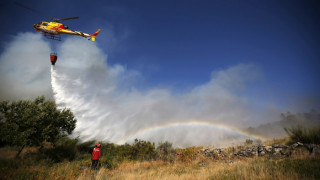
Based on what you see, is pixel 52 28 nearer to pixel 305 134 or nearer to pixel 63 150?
pixel 63 150

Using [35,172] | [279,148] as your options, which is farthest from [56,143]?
[279,148]

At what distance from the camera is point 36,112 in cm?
1992

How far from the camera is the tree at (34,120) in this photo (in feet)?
56.2

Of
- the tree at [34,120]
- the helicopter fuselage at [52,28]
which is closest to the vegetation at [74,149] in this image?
the tree at [34,120]

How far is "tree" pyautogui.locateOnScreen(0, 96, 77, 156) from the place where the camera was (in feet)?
56.2

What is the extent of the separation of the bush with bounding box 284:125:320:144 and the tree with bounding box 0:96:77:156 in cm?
3030

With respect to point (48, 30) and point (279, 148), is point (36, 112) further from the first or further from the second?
point (279, 148)

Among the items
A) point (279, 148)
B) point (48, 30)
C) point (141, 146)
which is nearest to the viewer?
point (279, 148)

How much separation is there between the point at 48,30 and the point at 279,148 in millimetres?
40956

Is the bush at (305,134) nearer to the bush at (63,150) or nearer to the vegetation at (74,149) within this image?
the vegetation at (74,149)

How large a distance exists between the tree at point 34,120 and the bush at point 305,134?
99.4 ft

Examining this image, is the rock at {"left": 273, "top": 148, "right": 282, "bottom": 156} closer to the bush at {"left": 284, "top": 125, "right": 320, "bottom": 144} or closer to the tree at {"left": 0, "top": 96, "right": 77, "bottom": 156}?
the bush at {"left": 284, "top": 125, "right": 320, "bottom": 144}

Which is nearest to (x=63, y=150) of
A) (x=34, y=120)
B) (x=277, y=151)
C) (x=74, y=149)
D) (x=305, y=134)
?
(x=74, y=149)

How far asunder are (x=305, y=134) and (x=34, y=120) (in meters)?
32.6
